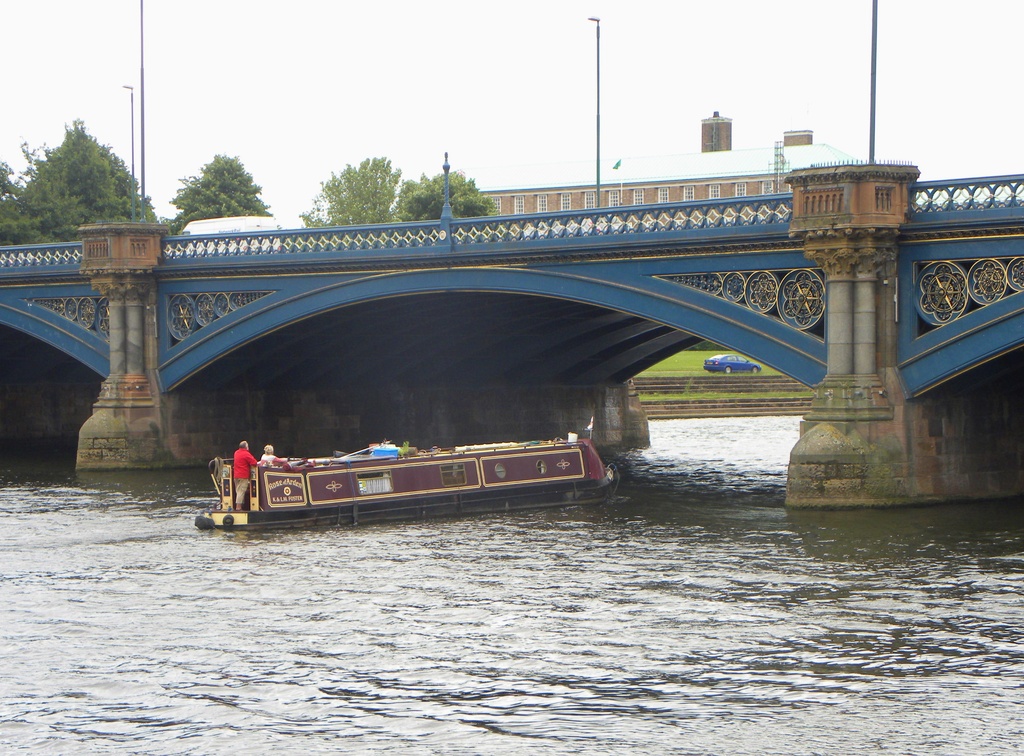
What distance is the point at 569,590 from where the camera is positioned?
81.6 feet

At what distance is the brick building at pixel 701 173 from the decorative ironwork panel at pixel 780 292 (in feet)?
238

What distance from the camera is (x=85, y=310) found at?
4744cm

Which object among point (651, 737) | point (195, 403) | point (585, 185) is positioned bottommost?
point (651, 737)

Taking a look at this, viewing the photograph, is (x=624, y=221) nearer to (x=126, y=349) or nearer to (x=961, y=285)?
(x=961, y=285)

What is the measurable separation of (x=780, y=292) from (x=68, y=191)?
6688 centimetres

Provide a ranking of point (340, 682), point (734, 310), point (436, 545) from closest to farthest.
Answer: point (340, 682), point (436, 545), point (734, 310)

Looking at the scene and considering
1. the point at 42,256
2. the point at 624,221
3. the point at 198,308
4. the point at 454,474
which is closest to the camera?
the point at 454,474

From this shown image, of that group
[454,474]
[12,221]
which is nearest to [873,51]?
[454,474]

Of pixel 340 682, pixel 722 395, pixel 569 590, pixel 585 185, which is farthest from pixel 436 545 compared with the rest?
pixel 585 185

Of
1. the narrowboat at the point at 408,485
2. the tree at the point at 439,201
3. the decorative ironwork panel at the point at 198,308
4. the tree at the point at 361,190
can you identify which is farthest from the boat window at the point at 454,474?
the tree at the point at 361,190

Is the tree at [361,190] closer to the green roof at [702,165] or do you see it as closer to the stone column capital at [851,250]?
the green roof at [702,165]

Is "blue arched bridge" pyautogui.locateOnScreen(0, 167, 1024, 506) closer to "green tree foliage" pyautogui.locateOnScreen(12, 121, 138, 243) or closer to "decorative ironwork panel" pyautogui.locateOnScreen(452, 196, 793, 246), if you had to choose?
"decorative ironwork panel" pyautogui.locateOnScreen(452, 196, 793, 246)

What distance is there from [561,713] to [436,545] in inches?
495

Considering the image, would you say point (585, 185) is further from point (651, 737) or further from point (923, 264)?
point (651, 737)
